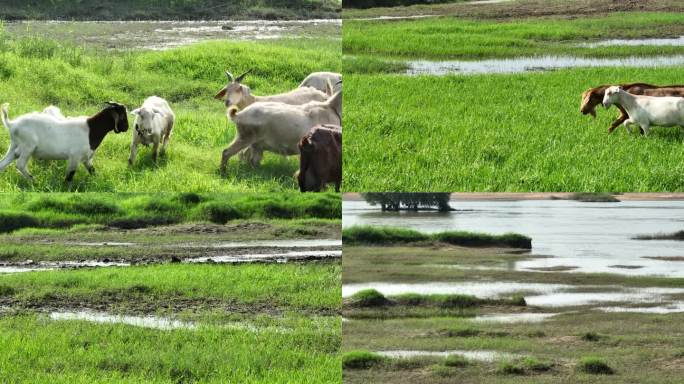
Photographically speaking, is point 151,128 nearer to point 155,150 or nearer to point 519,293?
point 155,150

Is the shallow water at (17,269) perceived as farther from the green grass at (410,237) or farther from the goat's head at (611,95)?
the goat's head at (611,95)

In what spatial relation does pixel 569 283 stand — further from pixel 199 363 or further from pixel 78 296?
pixel 78 296

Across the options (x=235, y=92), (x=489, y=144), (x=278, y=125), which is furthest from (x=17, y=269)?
(x=489, y=144)

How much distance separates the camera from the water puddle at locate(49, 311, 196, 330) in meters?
8.24

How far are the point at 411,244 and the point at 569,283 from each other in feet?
3.07

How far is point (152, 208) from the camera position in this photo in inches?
319

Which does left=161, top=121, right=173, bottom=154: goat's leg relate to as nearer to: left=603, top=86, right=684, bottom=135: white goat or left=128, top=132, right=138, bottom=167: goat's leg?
left=128, top=132, right=138, bottom=167: goat's leg

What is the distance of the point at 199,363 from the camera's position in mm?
7633

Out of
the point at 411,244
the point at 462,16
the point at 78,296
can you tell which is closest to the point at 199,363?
the point at 78,296

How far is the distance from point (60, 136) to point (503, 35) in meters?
6.14

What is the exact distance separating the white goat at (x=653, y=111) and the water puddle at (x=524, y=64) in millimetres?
2320

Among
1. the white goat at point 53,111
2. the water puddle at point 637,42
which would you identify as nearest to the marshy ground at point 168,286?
the white goat at point 53,111

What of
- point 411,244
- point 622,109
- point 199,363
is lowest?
point 199,363

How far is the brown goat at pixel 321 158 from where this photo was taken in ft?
22.7
